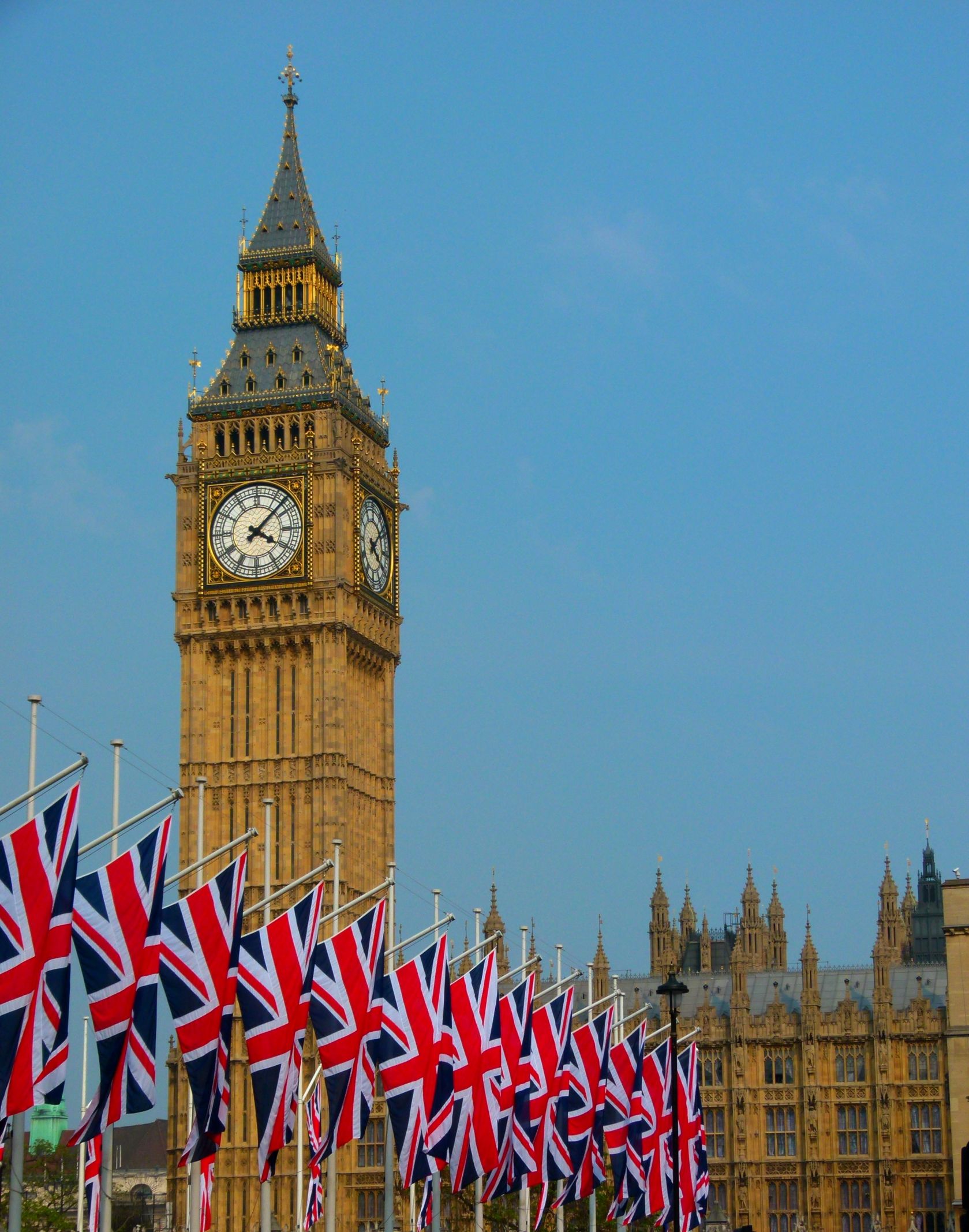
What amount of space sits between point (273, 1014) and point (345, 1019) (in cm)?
362

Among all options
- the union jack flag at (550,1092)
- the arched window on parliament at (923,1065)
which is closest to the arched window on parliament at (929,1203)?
the arched window on parliament at (923,1065)

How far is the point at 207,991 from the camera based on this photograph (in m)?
40.8

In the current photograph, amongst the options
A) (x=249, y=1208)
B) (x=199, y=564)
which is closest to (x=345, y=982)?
(x=249, y=1208)

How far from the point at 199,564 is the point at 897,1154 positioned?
38847mm

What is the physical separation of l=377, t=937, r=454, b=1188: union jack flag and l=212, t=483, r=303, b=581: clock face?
4742 centimetres

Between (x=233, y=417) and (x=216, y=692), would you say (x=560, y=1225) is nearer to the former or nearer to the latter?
(x=216, y=692)

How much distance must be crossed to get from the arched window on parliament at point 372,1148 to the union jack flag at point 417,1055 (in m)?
47.5

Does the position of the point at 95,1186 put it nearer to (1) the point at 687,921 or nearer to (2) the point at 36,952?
(2) the point at 36,952

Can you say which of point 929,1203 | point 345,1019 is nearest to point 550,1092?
point 345,1019

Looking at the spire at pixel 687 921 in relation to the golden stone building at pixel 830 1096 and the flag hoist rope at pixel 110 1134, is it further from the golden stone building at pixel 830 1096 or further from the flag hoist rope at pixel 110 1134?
the flag hoist rope at pixel 110 1134

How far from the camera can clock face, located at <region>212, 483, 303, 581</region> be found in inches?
3819

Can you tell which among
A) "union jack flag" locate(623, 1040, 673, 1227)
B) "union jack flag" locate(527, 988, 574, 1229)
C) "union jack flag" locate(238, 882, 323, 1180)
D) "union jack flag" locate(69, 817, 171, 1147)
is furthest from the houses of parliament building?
"union jack flag" locate(69, 817, 171, 1147)

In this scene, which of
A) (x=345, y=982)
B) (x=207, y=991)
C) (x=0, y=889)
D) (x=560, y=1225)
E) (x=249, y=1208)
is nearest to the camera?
(x=0, y=889)

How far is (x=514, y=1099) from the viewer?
56.3 metres
